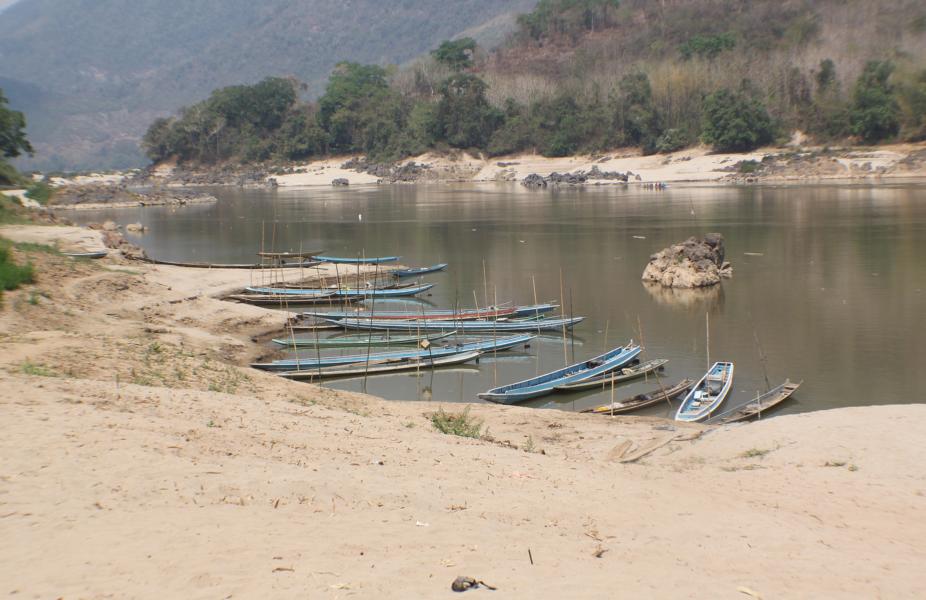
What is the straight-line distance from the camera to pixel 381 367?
67.9 feet

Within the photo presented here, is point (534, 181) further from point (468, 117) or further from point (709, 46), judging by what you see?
point (709, 46)

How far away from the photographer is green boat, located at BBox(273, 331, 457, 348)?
23.0m

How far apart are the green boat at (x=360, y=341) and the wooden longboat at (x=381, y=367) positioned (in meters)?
1.23

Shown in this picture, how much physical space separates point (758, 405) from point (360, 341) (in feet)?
35.7

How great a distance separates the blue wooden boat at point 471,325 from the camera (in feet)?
80.8

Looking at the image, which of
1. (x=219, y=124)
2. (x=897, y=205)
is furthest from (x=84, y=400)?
(x=219, y=124)

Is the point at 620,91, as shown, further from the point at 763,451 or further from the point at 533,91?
the point at 763,451

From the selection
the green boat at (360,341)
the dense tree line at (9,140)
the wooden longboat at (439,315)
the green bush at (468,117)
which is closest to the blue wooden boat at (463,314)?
the wooden longboat at (439,315)

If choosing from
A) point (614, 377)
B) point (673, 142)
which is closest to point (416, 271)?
point (614, 377)

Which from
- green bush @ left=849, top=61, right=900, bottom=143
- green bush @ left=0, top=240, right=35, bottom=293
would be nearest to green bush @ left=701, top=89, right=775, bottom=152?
green bush @ left=849, top=61, right=900, bottom=143

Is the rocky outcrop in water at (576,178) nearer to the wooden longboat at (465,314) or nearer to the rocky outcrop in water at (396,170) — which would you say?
the rocky outcrop in water at (396,170)

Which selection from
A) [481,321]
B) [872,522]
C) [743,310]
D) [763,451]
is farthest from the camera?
[743,310]

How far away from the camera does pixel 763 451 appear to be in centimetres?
1195

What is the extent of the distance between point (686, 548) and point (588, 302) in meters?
21.5
